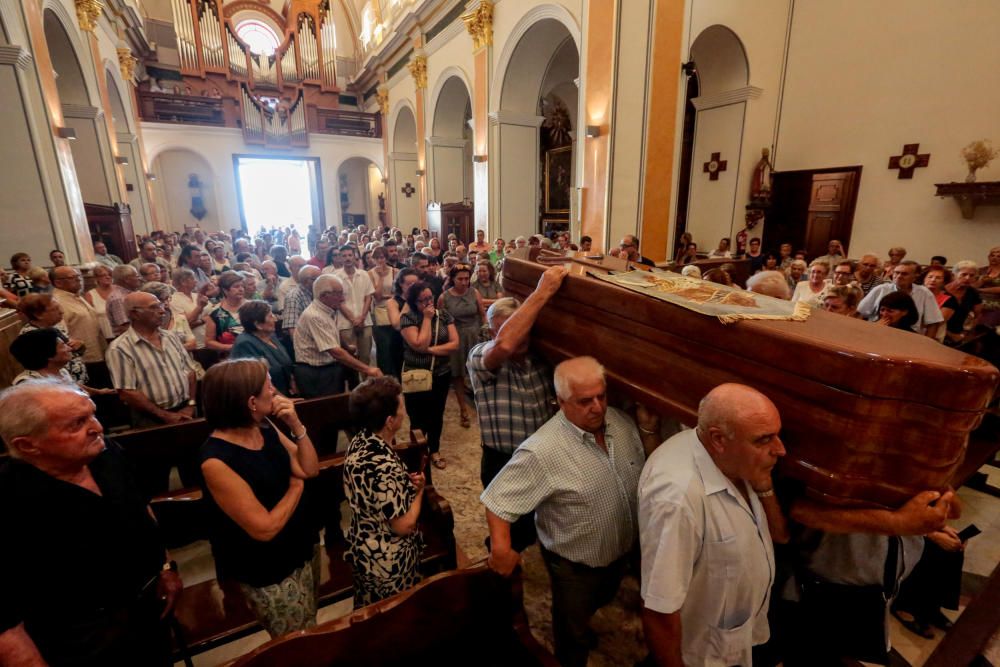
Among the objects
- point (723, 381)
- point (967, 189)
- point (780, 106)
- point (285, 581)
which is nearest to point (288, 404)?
point (285, 581)

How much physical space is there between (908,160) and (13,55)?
12.2m

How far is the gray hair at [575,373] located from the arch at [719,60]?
8.36m

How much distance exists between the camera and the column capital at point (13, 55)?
5.68m

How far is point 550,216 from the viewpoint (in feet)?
42.4

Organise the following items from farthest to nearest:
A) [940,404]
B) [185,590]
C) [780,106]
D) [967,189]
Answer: [780,106] → [967,189] → [185,590] → [940,404]

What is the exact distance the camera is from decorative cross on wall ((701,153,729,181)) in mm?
8562

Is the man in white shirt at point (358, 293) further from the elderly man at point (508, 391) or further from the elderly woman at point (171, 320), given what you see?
the elderly man at point (508, 391)

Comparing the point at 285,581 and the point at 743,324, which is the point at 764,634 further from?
the point at 285,581

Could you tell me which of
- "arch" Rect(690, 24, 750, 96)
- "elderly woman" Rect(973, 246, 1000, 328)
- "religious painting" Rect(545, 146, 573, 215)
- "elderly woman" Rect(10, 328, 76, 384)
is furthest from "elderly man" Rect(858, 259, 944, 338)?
"religious painting" Rect(545, 146, 573, 215)

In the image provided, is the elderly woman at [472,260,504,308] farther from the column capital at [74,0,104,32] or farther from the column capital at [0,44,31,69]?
the column capital at [74,0,104,32]

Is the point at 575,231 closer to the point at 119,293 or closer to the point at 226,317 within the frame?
the point at 226,317

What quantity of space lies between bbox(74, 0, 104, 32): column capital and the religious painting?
10.1 meters

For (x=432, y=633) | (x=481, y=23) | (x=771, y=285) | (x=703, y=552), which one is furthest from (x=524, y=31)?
(x=432, y=633)

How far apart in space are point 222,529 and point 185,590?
1.13 metres
